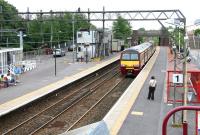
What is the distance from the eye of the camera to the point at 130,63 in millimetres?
35625

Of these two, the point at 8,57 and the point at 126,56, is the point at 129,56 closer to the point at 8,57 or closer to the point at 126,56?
the point at 126,56

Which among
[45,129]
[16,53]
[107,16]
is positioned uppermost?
[107,16]

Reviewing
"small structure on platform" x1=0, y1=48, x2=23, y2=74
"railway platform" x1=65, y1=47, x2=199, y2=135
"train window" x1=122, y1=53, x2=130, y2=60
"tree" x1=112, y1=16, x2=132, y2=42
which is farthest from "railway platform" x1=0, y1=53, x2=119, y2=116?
"tree" x1=112, y1=16, x2=132, y2=42

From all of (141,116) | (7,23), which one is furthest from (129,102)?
(7,23)

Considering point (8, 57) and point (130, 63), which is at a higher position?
point (8, 57)

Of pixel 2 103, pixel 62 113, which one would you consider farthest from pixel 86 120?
pixel 2 103

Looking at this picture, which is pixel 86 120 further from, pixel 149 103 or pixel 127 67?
pixel 127 67

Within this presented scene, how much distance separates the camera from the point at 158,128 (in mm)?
14469

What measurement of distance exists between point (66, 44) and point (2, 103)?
196ft

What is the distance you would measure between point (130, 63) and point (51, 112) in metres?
17.1

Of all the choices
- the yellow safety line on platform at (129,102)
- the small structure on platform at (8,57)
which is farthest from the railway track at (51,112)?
the small structure on platform at (8,57)

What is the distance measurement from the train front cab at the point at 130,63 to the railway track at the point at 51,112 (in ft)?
22.0

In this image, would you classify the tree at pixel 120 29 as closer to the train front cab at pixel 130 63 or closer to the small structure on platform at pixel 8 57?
the train front cab at pixel 130 63

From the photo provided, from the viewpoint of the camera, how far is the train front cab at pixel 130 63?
3556cm
